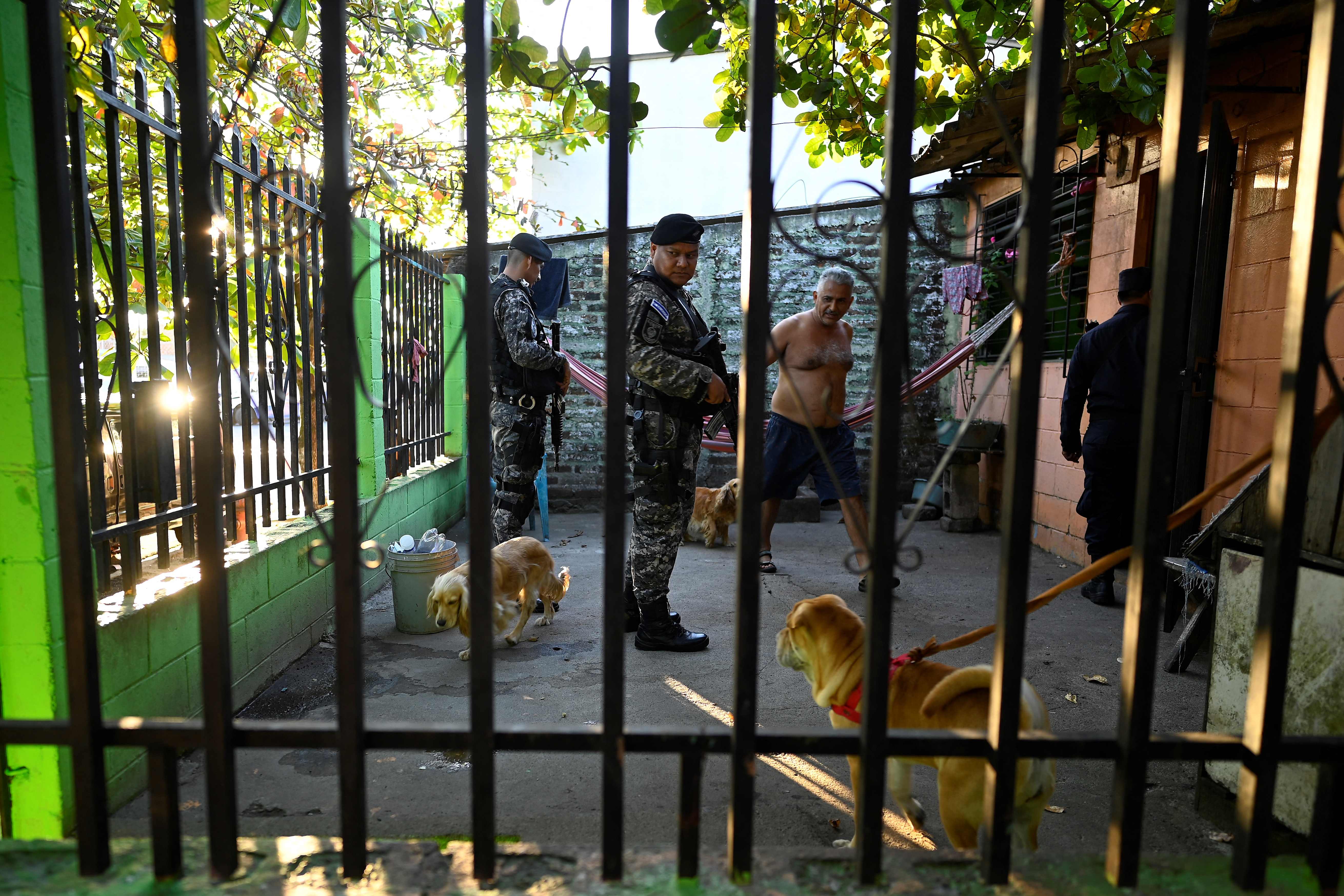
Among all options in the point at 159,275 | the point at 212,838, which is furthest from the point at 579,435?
the point at 212,838

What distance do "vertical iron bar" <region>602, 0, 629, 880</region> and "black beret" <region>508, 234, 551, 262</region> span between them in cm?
331

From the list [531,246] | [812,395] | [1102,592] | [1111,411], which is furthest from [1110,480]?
[531,246]

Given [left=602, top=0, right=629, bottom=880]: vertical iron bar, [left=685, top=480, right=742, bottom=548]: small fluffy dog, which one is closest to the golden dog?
[left=602, top=0, right=629, bottom=880]: vertical iron bar

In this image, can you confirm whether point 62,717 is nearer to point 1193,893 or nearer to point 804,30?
point 1193,893

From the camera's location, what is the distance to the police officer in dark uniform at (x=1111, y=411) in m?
3.91

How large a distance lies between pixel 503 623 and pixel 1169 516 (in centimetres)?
282

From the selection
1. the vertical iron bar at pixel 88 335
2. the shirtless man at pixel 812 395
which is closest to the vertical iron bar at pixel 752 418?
the vertical iron bar at pixel 88 335

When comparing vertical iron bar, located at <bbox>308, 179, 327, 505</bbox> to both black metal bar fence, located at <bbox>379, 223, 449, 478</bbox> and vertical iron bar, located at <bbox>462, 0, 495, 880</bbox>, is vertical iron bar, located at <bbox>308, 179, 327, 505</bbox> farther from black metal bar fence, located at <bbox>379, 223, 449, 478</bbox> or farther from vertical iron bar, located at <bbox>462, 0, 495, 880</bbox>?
vertical iron bar, located at <bbox>462, 0, 495, 880</bbox>

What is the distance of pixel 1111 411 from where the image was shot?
4020 mm

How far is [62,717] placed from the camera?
1.80 metres

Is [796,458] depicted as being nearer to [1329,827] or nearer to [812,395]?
[812,395]

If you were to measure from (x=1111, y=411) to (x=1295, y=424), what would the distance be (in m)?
3.48

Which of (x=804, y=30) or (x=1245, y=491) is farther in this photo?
(x=804, y=30)

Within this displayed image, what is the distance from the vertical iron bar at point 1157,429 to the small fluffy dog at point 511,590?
7.87 ft
